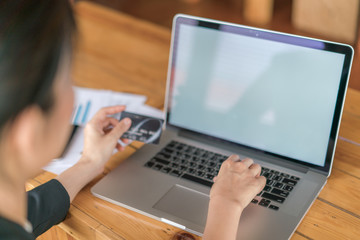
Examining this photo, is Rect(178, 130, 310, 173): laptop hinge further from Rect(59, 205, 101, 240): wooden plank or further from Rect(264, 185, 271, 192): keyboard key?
Rect(59, 205, 101, 240): wooden plank

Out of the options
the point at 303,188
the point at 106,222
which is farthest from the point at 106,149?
the point at 303,188

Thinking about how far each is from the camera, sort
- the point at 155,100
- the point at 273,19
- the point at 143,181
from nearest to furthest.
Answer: the point at 143,181
the point at 155,100
the point at 273,19

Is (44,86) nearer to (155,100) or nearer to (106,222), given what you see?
(106,222)

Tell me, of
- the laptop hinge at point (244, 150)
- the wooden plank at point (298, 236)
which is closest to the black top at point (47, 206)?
the laptop hinge at point (244, 150)

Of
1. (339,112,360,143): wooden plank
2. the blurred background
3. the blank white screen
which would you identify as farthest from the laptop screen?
the blurred background

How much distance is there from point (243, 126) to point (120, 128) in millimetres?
291

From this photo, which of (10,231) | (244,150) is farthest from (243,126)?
(10,231)

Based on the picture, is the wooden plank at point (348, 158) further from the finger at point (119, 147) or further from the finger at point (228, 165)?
the finger at point (119, 147)

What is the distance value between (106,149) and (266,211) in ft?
1.28

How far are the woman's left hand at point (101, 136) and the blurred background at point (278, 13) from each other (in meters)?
1.81

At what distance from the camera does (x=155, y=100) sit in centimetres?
127

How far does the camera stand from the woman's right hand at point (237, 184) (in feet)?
2.52

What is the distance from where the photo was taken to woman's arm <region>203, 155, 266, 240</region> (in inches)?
28.7

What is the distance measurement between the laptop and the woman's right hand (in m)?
0.05
